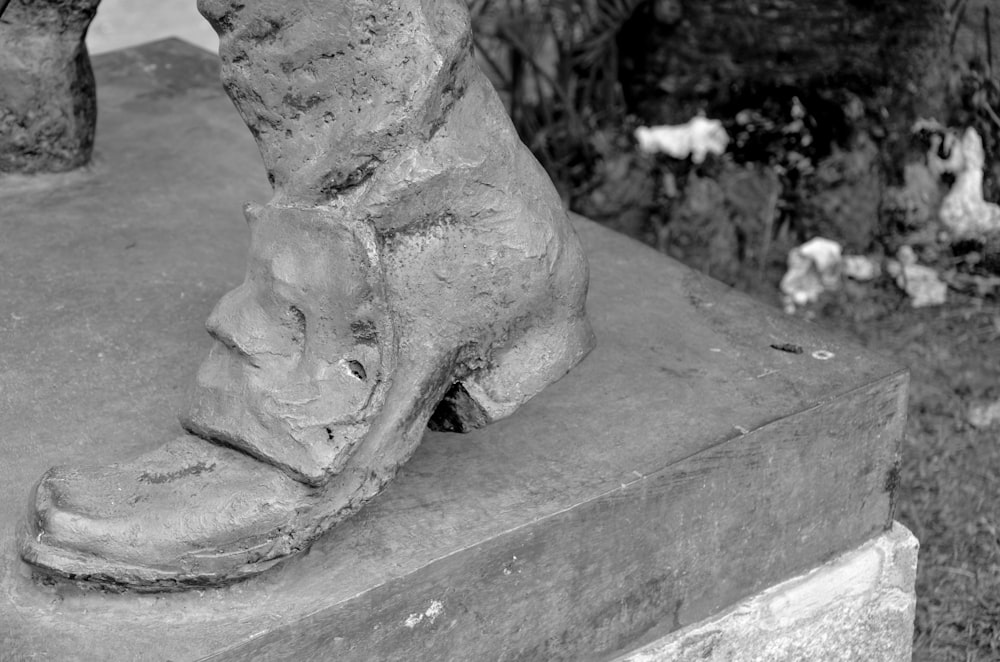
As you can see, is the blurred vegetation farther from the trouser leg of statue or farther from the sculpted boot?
the sculpted boot

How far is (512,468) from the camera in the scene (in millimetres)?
1880

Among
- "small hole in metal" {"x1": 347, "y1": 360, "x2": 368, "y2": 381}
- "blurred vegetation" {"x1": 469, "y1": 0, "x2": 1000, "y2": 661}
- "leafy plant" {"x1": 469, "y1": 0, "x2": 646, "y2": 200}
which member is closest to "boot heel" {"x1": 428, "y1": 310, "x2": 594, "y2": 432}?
"small hole in metal" {"x1": 347, "y1": 360, "x2": 368, "y2": 381}

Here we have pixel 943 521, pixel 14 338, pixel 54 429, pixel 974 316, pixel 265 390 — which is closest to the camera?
pixel 265 390

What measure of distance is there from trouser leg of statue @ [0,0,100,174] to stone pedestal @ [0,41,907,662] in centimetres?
20

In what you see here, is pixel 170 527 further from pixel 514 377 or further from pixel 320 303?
pixel 514 377

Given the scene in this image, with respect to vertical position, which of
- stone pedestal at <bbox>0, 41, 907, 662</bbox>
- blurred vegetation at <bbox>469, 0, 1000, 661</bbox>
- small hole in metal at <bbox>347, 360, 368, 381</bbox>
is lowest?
blurred vegetation at <bbox>469, 0, 1000, 661</bbox>

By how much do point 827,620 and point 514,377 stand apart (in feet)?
2.51

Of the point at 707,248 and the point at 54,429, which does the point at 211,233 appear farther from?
the point at 707,248

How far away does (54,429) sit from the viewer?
1.90 meters

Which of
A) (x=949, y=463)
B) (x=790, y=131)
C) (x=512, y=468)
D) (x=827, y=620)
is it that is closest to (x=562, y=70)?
(x=790, y=131)

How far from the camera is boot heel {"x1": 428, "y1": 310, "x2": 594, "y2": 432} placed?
1757mm

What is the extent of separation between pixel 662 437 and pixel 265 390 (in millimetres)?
605

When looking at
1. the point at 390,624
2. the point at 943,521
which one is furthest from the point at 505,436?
the point at 943,521

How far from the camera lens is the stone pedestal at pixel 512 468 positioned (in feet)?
5.42
